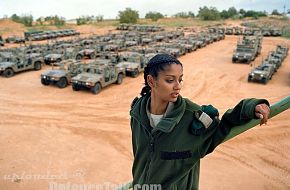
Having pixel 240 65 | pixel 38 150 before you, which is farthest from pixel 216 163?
pixel 240 65

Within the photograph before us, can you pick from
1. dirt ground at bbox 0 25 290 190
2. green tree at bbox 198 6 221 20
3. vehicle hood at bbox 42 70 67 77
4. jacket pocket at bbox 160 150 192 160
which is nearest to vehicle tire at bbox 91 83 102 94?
dirt ground at bbox 0 25 290 190

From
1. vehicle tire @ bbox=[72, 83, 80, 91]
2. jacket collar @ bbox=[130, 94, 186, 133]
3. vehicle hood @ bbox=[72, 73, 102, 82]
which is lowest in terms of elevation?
vehicle tire @ bbox=[72, 83, 80, 91]

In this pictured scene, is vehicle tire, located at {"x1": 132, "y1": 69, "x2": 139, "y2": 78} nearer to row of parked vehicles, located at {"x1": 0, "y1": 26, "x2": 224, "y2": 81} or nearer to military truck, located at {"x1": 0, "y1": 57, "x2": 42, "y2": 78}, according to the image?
row of parked vehicles, located at {"x1": 0, "y1": 26, "x2": 224, "y2": 81}

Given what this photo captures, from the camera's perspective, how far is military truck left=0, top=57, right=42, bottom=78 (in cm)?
1665

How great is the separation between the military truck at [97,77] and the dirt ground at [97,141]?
0.35 m

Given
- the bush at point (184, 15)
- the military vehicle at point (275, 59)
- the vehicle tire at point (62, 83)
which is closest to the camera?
the vehicle tire at point (62, 83)

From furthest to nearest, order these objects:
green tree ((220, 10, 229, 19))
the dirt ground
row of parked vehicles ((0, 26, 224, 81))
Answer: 1. green tree ((220, 10, 229, 19))
2. row of parked vehicles ((0, 26, 224, 81))
3. the dirt ground

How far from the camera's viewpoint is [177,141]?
6.15 ft

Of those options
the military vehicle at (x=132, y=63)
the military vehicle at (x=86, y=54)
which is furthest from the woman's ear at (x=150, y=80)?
the military vehicle at (x=86, y=54)

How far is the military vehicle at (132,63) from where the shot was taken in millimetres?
16672

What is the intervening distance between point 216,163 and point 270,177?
4.17 ft

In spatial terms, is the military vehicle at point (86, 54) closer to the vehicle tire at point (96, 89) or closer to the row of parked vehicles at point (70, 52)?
the row of parked vehicles at point (70, 52)

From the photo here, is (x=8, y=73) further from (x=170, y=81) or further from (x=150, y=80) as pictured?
(x=170, y=81)

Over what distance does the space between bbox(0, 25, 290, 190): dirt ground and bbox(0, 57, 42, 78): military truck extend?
1.52 meters
